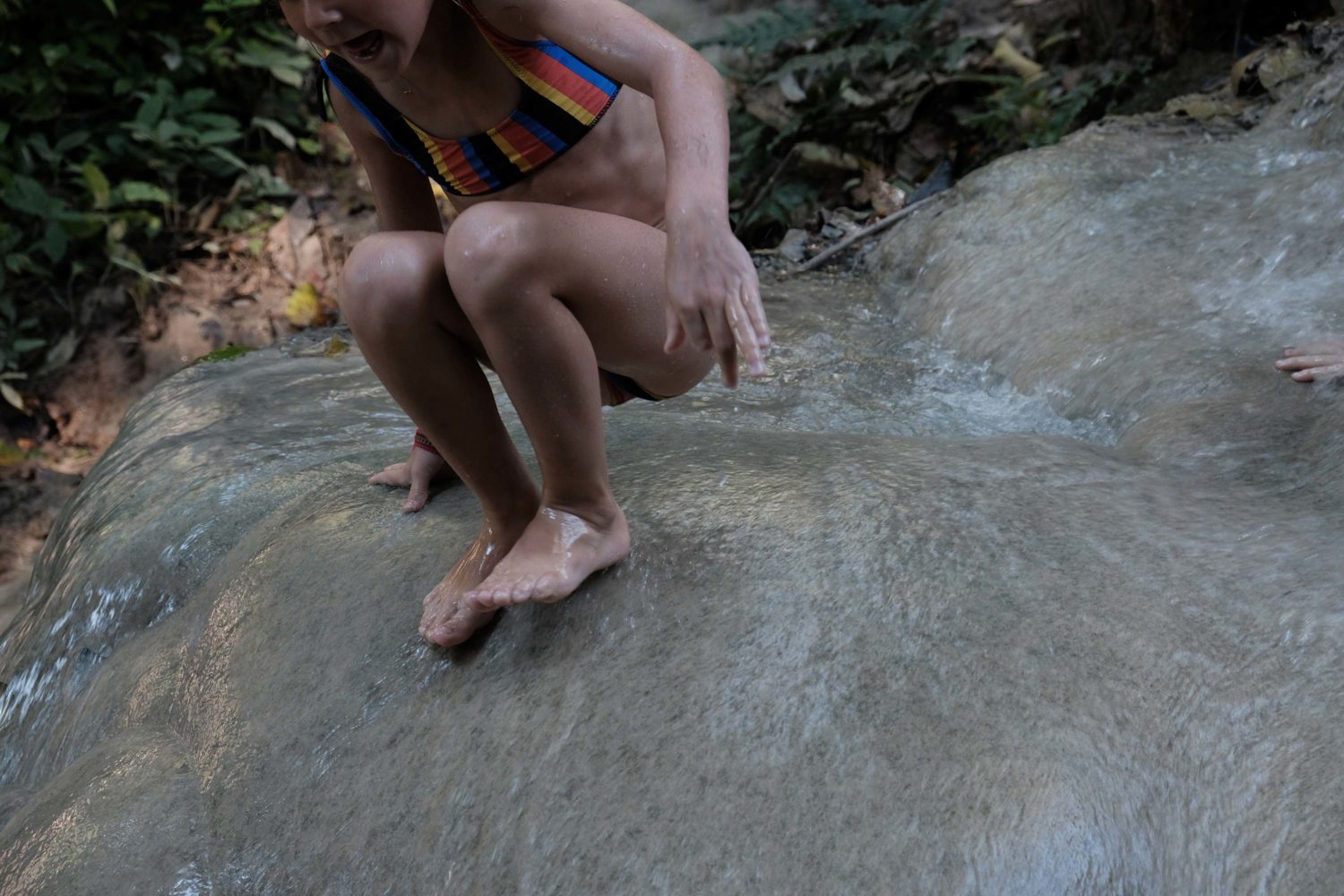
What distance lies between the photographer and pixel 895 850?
1.55 meters

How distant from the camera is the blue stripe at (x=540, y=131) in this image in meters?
2.08

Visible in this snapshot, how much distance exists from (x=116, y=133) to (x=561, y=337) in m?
6.02

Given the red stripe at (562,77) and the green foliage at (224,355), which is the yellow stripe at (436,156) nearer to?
the red stripe at (562,77)

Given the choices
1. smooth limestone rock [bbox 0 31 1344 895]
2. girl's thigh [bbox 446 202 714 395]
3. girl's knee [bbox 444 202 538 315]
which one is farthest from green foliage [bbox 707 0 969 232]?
girl's knee [bbox 444 202 538 315]

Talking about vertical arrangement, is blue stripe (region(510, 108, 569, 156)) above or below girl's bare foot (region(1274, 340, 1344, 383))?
above

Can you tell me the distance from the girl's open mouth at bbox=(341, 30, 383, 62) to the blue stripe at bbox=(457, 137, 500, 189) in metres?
0.30

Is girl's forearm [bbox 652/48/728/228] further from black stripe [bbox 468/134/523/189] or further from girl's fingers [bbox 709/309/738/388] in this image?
black stripe [bbox 468/134/523/189]

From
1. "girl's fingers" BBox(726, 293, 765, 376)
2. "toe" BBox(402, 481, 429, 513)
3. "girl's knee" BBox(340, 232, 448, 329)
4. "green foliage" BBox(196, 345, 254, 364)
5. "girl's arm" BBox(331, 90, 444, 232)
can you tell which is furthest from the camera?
"green foliage" BBox(196, 345, 254, 364)

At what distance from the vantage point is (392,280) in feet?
6.24

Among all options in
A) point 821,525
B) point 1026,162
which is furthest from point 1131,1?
point 821,525

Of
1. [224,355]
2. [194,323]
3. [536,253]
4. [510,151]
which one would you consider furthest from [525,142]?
[194,323]

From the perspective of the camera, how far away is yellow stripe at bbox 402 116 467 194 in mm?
2145

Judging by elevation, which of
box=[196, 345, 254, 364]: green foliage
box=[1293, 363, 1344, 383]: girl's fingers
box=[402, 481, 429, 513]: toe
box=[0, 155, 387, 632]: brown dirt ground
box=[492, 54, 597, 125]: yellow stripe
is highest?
box=[492, 54, 597, 125]: yellow stripe

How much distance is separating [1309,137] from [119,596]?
361cm
